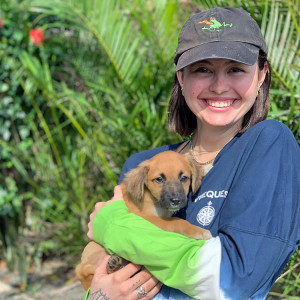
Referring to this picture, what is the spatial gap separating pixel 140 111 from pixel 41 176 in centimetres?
188

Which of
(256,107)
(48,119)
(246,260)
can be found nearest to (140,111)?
(48,119)

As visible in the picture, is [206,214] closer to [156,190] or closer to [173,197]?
[173,197]

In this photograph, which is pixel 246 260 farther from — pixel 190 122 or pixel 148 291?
pixel 190 122

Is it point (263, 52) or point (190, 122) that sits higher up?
point (263, 52)

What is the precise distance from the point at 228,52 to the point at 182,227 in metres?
0.80

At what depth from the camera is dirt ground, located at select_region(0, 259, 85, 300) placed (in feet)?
20.1

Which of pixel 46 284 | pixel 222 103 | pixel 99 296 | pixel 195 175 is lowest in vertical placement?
pixel 46 284

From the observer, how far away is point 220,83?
2.17 m

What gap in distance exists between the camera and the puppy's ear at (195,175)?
241 cm

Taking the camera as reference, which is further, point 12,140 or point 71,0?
point 12,140

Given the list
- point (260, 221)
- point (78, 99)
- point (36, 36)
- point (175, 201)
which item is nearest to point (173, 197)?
point (175, 201)

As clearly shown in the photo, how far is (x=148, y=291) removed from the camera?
1998 mm

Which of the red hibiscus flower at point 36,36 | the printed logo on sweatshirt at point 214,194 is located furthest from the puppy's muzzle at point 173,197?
the red hibiscus flower at point 36,36

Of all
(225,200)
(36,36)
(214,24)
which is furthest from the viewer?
(36,36)
